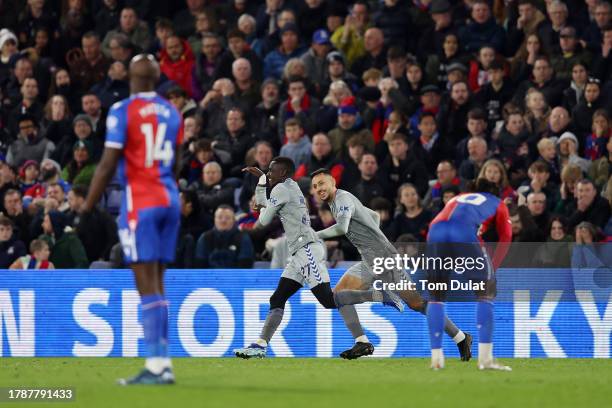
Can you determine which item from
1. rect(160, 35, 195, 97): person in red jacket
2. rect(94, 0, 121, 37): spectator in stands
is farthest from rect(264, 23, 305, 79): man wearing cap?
rect(94, 0, 121, 37): spectator in stands

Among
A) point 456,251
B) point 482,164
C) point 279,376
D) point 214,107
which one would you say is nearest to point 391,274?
point 456,251

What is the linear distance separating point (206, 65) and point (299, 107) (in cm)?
273

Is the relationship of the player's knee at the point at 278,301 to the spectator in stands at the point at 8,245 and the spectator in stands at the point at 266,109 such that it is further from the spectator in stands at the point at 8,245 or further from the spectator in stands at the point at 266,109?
the spectator in stands at the point at 266,109

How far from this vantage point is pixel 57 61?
81.6ft

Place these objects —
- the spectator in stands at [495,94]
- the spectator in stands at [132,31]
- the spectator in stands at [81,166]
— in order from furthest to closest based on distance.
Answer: the spectator in stands at [132,31], the spectator in stands at [81,166], the spectator in stands at [495,94]

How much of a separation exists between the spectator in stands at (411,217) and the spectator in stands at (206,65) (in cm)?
542

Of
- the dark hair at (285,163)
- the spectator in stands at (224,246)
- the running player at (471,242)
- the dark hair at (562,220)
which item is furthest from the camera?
the spectator in stands at (224,246)

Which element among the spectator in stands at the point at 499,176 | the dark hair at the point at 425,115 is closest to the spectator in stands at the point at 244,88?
the dark hair at the point at 425,115

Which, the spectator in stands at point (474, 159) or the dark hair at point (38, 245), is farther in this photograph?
the spectator in stands at point (474, 159)

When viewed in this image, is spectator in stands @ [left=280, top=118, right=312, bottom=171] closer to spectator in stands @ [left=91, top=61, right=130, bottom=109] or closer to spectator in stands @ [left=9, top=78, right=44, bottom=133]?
spectator in stands @ [left=91, top=61, right=130, bottom=109]

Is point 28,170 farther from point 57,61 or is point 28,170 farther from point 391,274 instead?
point 391,274

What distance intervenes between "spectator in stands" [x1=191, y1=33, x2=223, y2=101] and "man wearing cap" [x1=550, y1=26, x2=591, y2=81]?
5.61 m

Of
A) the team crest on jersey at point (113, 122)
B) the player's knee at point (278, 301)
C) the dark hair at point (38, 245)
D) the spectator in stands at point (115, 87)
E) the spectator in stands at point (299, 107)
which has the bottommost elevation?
the player's knee at point (278, 301)

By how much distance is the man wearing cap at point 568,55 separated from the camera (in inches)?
813
